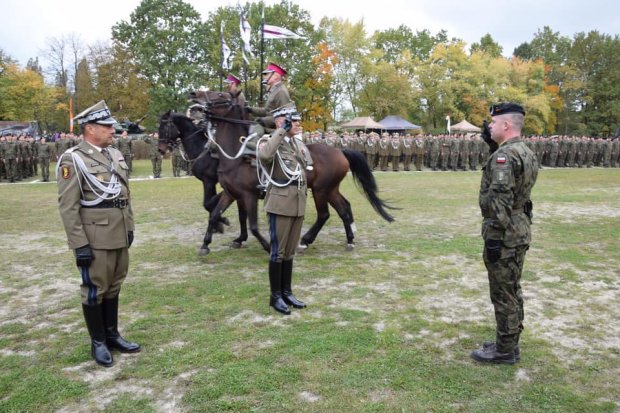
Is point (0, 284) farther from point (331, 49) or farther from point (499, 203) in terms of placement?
point (331, 49)

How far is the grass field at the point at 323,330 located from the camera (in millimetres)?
3406

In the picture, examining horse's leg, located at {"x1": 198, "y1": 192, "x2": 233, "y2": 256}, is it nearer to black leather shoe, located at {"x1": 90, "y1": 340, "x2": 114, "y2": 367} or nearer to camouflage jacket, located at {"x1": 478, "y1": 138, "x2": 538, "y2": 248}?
black leather shoe, located at {"x1": 90, "y1": 340, "x2": 114, "y2": 367}

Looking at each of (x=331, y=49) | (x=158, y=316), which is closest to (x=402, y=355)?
(x=158, y=316)

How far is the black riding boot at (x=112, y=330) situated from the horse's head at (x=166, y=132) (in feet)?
17.2

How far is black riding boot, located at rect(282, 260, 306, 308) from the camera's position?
5.10 metres

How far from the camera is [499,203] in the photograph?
3.60 metres

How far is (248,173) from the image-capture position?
725cm

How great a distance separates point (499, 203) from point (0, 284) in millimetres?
5838

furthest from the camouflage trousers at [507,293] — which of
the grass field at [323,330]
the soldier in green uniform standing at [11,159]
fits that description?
the soldier in green uniform standing at [11,159]

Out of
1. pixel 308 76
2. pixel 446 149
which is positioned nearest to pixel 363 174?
pixel 446 149

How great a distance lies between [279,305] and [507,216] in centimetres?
245

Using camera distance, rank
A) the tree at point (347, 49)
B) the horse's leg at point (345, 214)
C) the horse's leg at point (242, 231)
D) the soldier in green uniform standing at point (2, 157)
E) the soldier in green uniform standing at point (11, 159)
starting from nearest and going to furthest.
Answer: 1. the horse's leg at point (345, 214)
2. the horse's leg at point (242, 231)
3. the soldier in green uniform standing at point (2, 157)
4. the soldier in green uniform standing at point (11, 159)
5. the tree at point (347, 49)

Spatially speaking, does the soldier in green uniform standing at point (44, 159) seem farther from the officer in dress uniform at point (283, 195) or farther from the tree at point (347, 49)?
the tree at point (347, 49)

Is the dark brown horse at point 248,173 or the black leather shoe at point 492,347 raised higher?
the dark brown horse at point 248,173
